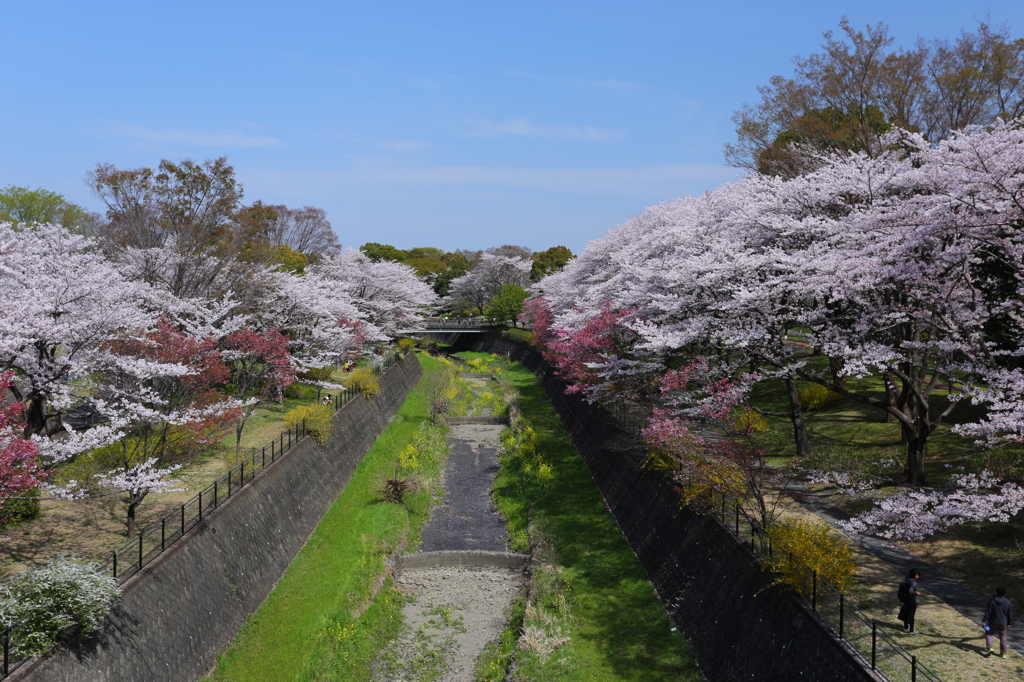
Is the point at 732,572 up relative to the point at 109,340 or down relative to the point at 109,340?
down

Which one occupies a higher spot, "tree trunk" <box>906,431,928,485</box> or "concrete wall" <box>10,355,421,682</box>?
"tree trunk" <box>906,431,928,485</box>

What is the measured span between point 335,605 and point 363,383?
2379 cm

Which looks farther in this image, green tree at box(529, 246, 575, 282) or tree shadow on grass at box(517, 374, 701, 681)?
green tree at box(529, 246, 575, 282)

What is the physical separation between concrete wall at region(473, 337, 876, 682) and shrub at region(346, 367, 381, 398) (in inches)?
771

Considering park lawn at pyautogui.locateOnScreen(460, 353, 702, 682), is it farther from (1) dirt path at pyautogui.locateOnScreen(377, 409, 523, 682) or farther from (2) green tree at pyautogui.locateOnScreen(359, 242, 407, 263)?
(2) green tree at pyautogui.locateOnScreen(359, 242, 407, 263)

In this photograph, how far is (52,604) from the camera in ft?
44.1

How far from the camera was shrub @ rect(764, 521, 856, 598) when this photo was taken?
1498 cm

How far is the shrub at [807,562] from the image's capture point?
15.0 meters

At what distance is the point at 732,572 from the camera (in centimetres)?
1812

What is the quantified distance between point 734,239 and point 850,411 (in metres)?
10.0

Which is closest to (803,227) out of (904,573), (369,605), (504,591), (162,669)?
(904,573)

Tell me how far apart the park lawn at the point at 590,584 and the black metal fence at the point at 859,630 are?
162 inches

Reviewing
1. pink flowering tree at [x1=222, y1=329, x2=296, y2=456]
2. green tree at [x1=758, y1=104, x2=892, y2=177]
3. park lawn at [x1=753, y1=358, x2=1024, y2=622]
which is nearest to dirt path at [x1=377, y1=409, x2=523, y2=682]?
pink flowering tree at [x1=222, y1=329, x2=296, y2=456]

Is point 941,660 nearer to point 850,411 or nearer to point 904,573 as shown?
point 904,573
